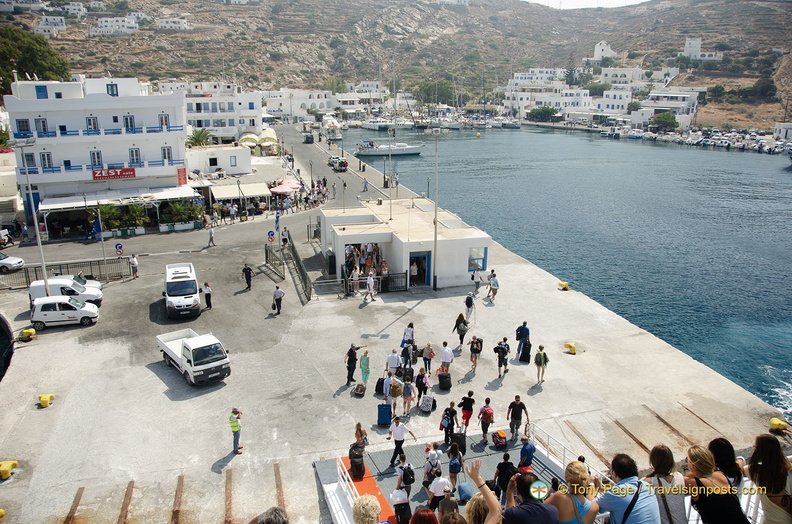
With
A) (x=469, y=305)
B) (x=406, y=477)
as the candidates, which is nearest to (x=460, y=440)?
(x=406, y=477)

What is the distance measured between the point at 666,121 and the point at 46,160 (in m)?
140

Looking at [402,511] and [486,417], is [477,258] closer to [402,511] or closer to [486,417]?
[486,417]

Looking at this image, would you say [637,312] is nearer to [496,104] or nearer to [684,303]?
[684,303]

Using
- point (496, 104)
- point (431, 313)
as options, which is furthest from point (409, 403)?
point (496, 104)

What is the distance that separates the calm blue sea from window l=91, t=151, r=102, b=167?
31.1 metres

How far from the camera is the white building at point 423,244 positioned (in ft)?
93.5

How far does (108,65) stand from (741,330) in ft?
569

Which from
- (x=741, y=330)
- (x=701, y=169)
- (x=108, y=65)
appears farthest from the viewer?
(x=108, y=65)

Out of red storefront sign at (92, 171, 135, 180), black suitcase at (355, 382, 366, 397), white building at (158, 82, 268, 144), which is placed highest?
white building at (158, 82, 268, 144)

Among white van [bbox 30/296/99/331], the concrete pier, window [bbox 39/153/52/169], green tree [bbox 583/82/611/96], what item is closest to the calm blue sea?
the concrete pier

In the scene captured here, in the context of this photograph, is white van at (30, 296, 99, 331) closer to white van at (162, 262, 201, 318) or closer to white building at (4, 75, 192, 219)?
white van at (162, 262, 201, 318)

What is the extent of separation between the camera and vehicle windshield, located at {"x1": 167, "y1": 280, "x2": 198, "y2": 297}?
1005 inches

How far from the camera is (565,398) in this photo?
1870 centimetres

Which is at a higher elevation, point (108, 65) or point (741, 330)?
point (108, 65)
